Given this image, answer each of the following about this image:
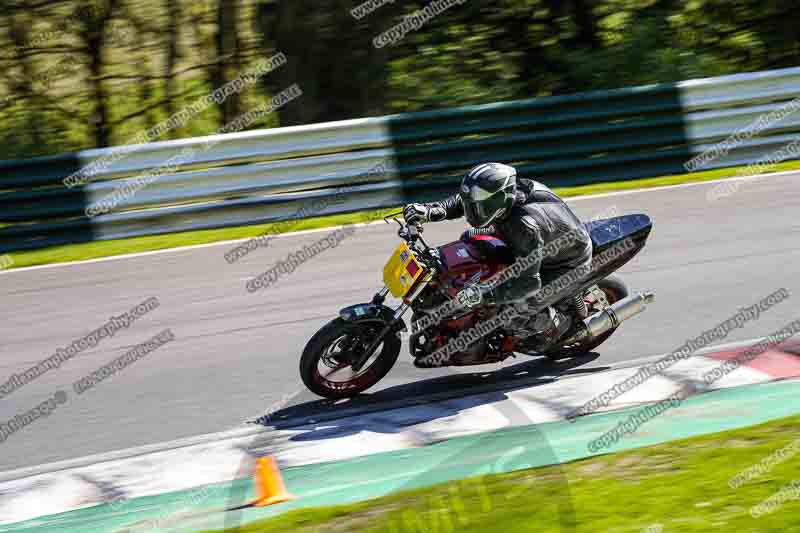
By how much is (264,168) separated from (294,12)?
349cm

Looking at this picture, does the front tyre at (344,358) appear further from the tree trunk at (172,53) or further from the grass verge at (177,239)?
the tree trunk at (172,53)

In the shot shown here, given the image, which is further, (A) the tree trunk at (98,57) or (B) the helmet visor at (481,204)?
(A) the tree trunk at (98,57)

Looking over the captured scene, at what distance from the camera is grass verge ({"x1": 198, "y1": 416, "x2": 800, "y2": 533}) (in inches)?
143

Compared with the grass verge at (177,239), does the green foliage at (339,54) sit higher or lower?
higher

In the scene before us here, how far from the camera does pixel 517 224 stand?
709 centimetres

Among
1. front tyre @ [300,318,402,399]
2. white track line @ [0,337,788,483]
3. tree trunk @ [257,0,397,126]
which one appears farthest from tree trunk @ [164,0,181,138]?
white track line @ [0,337,788,483]

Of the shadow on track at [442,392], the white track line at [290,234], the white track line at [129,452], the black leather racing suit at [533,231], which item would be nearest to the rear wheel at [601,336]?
the shadow on track at [442,392]

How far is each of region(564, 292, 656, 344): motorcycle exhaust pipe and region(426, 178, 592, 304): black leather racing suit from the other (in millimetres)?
430

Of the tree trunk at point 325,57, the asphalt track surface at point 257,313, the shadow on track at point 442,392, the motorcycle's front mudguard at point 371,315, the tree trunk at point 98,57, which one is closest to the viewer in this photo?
the motorcycle's front mudguard at point 371,315

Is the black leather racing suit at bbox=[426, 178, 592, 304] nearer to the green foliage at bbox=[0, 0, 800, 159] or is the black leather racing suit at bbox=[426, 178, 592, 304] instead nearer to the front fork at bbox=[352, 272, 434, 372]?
the front fork at bbox=[352, 272, 434, 372]

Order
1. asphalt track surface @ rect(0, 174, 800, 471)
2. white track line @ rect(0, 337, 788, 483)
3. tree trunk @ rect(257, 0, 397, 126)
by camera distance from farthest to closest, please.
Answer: tree trunk @ rect(257, 0, 397, 126)
asphalt track surface @ rect(0, 174, 800, 471)
white track line @ rect(0, 337, 788, 483)

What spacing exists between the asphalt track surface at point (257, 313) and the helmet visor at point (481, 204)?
4.37 feet

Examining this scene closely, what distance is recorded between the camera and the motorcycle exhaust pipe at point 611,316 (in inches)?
298

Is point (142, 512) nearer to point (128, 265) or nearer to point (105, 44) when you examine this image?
point (128, 265)
